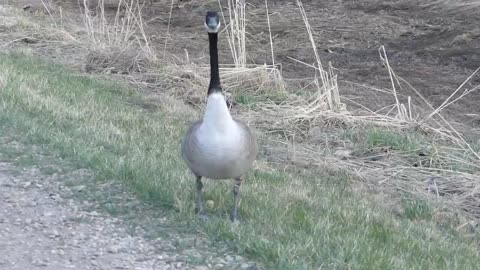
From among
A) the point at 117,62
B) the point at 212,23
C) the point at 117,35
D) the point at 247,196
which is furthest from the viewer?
the point at 117,35

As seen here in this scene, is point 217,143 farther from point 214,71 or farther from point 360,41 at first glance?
point 360,41

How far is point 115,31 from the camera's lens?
13.9 m

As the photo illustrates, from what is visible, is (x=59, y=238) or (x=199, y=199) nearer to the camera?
(x=59, y=238)

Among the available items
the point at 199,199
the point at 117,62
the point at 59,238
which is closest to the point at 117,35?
the point at 117,62

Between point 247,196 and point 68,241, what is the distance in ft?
5.54

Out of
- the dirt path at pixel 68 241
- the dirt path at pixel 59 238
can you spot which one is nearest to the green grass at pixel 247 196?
the dirt path at pixel 68 241

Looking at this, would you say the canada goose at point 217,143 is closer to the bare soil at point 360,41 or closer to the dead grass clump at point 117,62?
the bare soil at point 360,41

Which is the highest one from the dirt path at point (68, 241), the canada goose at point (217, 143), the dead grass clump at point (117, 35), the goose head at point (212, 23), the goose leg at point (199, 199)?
the goose head at point (212, 23)

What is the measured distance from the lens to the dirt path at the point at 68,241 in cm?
558

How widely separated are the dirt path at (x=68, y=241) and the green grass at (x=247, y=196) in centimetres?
40

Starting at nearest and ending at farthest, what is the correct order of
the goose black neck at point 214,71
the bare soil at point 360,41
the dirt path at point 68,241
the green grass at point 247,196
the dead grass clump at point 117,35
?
the dirt path at point 68,241 → the green grass at point 247,196 → the goose black neck at point 214,71 → the bare soil at point 360,41 → the dead grass clump at point 117,35

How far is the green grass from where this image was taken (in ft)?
19.5

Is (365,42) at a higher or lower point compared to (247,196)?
higher

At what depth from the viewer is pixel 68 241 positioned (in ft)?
19.4
